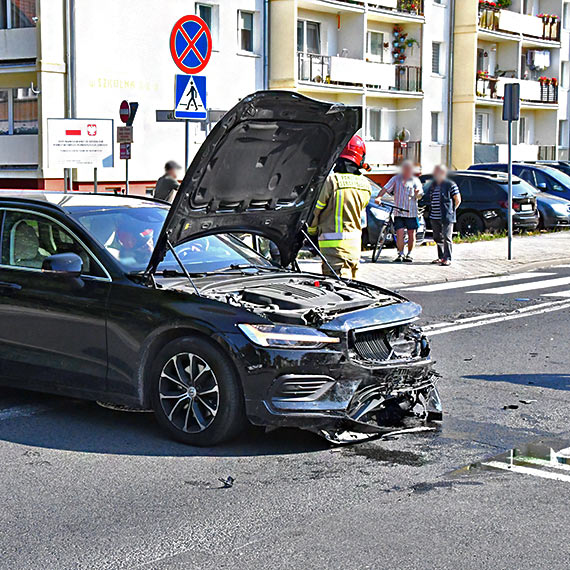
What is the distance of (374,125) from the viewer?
42719 millimetres

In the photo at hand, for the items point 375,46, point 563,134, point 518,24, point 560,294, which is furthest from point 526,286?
point 563,134

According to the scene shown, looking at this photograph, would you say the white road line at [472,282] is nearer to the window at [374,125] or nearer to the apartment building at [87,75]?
the apartment building at [87,75]

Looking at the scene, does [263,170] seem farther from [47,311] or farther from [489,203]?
[489,203]

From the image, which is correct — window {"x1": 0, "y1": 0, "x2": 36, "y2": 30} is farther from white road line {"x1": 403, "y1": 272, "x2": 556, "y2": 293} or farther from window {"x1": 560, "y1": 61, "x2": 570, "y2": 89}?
window {"x1": 560, "y1": 61, "x2": 570, "y2": 89}

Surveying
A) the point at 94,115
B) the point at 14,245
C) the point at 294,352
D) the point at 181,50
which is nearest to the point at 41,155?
the point at 94,115

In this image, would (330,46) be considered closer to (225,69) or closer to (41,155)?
(225,69)

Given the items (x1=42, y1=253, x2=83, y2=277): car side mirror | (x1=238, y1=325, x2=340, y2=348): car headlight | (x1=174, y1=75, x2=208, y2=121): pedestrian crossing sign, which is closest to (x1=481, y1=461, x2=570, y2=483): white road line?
(x1=238, y1=325, x2=340, y2=348): car headlight

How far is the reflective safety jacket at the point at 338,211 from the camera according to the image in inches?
388

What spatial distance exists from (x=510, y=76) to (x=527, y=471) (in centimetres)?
4630

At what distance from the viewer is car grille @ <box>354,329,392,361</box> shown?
21.3ft

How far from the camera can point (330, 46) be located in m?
39.7

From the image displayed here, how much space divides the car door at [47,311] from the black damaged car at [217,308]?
0.03ft

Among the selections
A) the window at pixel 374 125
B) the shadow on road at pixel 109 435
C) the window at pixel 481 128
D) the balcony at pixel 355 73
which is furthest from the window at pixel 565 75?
the shadow on road at pixel 109 435

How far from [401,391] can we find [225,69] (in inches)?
1123
